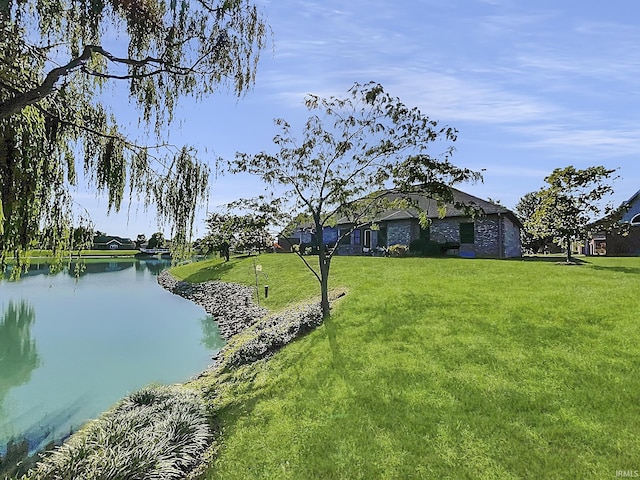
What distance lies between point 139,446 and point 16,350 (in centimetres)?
944

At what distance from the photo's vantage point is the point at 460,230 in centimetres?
2317

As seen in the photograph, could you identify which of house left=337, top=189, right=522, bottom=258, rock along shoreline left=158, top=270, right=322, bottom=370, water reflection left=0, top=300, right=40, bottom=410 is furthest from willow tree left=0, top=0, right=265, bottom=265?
house left=337, top=189, right=522, bottom=258

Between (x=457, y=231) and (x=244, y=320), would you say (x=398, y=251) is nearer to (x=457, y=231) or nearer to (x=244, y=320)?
(x=457, y=231)

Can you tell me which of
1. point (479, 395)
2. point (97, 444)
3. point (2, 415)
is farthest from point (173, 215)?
point (2, 415)

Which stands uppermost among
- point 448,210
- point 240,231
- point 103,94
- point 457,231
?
point 448,210

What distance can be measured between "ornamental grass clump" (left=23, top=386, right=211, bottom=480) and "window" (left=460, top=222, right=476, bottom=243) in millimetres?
20152

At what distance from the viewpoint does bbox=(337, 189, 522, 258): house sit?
2206cm

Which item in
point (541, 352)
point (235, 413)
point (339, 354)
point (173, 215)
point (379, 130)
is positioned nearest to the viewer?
point (173, 215)

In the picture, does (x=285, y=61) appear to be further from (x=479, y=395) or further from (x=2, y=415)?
(x=2, y=415)

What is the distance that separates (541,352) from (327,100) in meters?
7.36

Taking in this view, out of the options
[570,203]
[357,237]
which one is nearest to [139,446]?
[570,203]

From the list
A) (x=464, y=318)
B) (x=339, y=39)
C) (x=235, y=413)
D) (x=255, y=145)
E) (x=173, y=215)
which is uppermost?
(x=339, y=39)

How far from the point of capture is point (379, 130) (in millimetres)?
9625

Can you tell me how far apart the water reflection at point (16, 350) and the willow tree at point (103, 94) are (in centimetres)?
555
